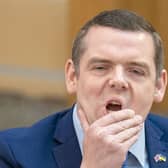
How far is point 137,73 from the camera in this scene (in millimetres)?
3098

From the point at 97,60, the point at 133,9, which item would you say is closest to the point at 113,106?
the point at 97,60

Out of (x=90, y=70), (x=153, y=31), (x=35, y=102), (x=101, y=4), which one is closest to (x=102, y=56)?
(x=90, y=70)

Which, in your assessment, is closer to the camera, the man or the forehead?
the man

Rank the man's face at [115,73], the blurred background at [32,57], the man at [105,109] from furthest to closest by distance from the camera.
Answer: the blurred background at [32,57]
the man's face at [115,73]
the man at [105,109]

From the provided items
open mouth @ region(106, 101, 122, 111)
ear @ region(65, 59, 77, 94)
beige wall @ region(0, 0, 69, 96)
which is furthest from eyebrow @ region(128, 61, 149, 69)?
beige wall @ region(0, 0, 69, 96)

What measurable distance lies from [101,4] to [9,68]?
47.6 inches

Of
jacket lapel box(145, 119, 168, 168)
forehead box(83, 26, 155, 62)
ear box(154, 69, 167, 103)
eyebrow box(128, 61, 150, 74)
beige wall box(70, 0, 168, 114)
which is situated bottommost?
beige wall box(70, 0, 168, 114)

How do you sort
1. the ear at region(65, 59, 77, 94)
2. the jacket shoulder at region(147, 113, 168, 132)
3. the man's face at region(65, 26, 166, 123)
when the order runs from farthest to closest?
1. the jacket shoulder at region(147, 113, 168, 132)
2. the ear at region(65, 59, 77, 94)
3. the man's face at region(65, 26, 166, 123)

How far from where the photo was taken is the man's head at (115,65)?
3.03 metres

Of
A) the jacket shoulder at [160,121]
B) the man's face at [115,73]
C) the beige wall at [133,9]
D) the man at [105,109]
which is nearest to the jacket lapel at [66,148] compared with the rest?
the man at [105,109]

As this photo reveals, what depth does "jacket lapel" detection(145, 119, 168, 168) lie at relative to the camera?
130 inches

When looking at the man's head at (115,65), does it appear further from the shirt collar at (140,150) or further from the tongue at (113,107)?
the shirt collar at (140,150)

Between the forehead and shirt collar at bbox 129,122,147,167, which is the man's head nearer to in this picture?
the forehead

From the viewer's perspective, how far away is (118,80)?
9.83 ft
